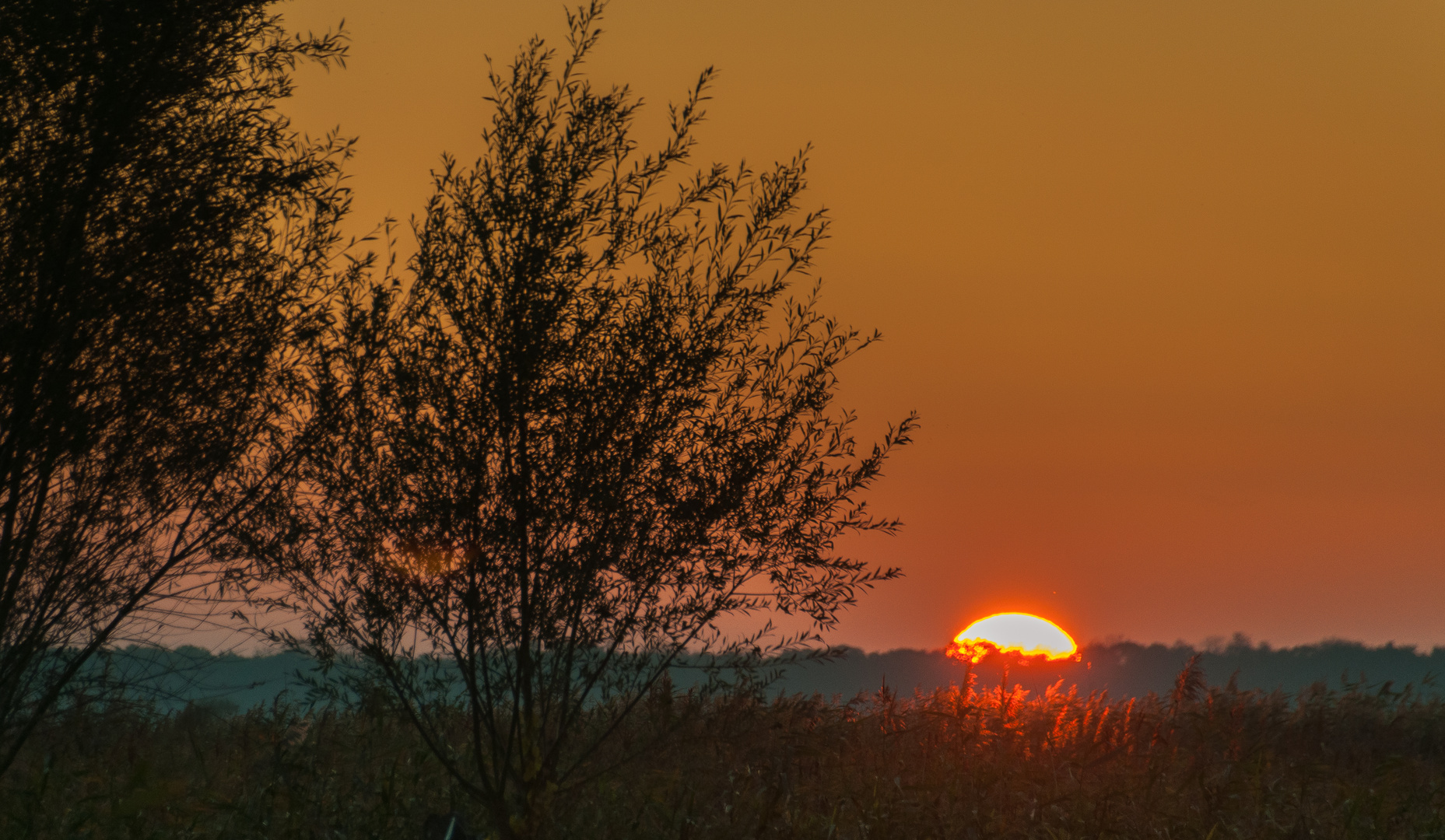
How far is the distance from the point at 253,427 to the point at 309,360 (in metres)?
0.95

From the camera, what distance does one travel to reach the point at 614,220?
997cm

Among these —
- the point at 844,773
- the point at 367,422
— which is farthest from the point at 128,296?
the point at 844,773

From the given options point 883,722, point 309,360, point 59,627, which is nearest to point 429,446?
point 309,360

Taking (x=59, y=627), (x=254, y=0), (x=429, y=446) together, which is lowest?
(x=59, y=627)

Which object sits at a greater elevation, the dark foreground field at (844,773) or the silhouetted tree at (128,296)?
the silhouetted tree at (128,296)

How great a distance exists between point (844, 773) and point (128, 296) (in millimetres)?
10447

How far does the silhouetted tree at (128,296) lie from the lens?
29.3ft

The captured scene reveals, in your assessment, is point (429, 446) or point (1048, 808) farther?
point (1048, 808)

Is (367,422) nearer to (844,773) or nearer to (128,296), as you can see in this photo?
(128,296)

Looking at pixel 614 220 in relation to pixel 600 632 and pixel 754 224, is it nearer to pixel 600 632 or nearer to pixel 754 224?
pixel 754 224

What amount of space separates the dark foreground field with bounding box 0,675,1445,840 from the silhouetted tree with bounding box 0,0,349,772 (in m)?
2.08

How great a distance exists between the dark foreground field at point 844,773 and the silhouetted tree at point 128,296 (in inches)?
81.7

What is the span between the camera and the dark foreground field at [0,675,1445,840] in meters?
11.1

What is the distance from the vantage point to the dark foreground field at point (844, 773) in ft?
36.5
